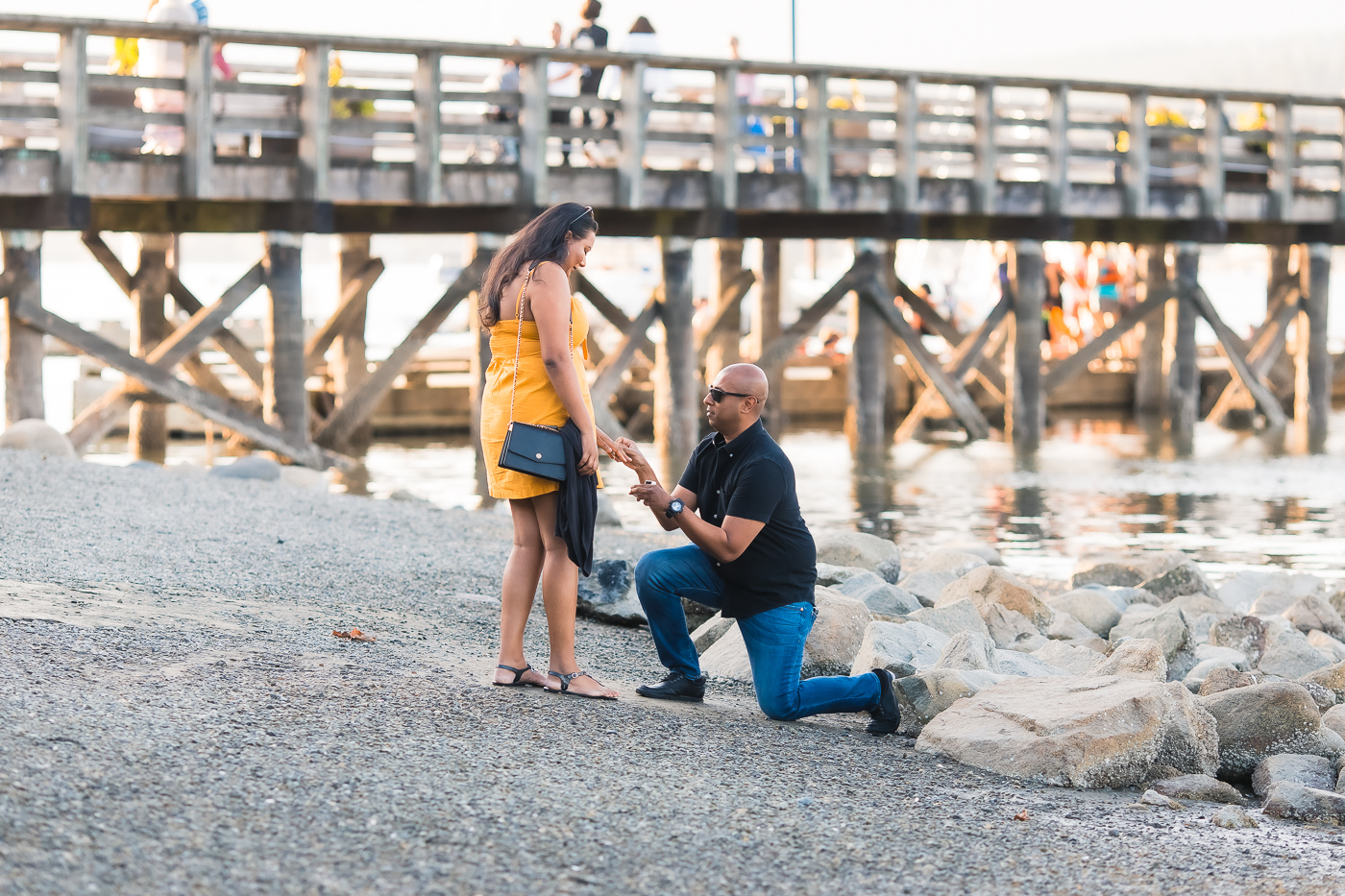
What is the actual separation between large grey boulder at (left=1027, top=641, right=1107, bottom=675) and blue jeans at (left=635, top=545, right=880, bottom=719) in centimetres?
151

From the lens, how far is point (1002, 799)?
4414 millimetres

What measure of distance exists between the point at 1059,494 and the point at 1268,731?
32.1ft

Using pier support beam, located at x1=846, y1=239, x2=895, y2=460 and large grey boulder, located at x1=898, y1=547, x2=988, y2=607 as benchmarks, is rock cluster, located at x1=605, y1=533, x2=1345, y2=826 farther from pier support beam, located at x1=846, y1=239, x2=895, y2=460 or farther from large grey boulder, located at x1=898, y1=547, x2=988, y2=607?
pier support beam, located at x1=846, y1=239, x2=895, y2=460

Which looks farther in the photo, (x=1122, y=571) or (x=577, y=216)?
(x=1122, y=571)

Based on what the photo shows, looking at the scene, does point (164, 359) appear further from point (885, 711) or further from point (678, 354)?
point (885, 711)

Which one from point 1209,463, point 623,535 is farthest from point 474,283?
point 1209,463

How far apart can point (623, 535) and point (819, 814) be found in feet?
20.2

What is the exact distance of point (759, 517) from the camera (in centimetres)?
488

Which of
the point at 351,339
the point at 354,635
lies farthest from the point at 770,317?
the point at 354,635

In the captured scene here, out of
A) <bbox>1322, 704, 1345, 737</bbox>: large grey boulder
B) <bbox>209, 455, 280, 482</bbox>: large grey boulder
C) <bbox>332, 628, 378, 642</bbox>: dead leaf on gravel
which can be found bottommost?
<bbox>1322, 704, 1345, 737</bbox>: large grey boulder

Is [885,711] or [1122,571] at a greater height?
[885,711]

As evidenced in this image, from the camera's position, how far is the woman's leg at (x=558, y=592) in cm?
487

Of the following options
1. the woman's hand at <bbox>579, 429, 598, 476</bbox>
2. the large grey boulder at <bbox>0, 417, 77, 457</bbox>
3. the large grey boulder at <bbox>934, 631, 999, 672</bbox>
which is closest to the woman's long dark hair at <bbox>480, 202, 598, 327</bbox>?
the woman's hand at <bbox>579, 429, 598, 476</bbox>

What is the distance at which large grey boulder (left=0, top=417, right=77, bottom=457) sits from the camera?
1033 cm
